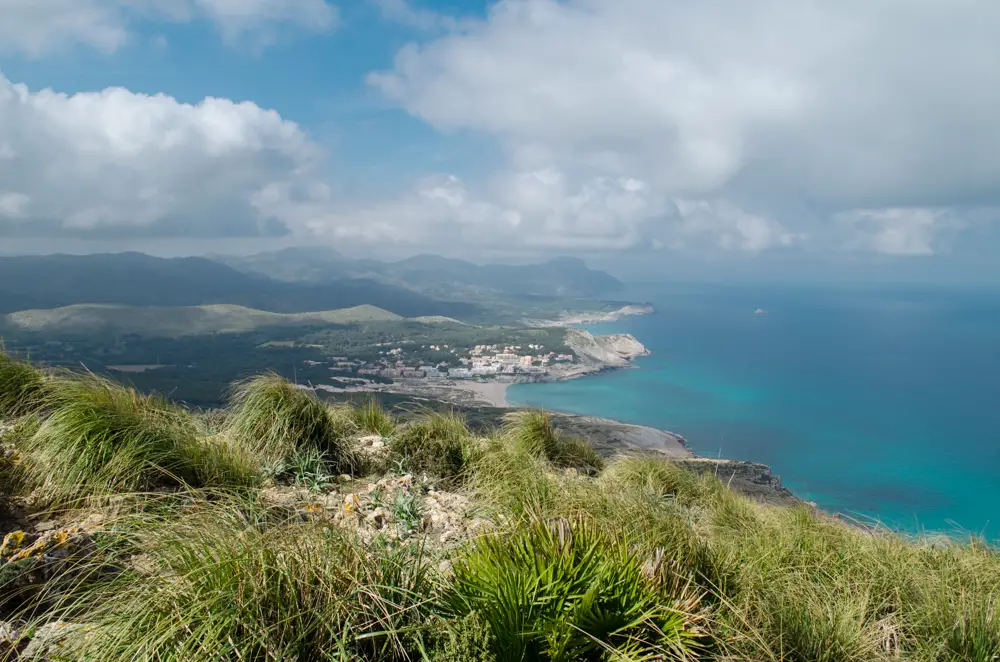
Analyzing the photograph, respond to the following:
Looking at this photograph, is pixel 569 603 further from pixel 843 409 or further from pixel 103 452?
pixel 843 409

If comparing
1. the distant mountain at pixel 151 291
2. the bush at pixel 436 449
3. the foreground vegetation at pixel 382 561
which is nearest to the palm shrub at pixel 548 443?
the bush at pixel 436 449

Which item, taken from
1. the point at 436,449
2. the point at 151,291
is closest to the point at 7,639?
the point at 436,449

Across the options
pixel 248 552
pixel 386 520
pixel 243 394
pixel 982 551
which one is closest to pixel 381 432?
pixel 243 394

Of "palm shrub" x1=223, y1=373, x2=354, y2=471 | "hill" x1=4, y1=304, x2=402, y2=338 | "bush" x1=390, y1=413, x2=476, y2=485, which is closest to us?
"palm shrub" x1=223, y1=373, x2=354, y2=471

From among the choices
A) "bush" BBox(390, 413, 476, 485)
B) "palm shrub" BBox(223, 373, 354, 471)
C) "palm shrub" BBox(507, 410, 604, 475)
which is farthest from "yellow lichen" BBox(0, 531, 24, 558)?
"palm shrub" BBox(507, 410, 604, 475)

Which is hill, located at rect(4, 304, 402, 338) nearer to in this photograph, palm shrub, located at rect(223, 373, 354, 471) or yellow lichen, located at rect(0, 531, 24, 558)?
palm shrub, located at rect(223, 373, 354, 471)
